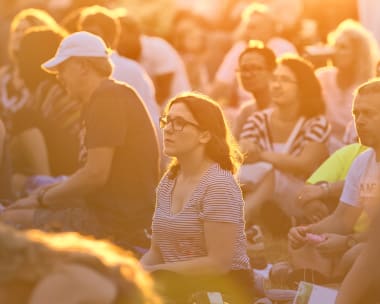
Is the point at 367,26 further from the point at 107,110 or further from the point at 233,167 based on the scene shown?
the point at 233,167

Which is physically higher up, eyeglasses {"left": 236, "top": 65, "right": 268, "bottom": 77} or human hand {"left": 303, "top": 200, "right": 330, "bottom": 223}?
eyeglasses {"left": 236, "top": 65, "right": 268, "bottom": 77}

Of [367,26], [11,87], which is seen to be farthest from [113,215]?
[367,26]

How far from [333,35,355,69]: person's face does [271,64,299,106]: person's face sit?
103 cm

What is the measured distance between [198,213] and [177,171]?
316mm

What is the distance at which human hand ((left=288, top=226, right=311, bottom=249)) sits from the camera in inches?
260

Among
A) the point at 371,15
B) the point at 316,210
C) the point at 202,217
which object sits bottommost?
the point at 316,210

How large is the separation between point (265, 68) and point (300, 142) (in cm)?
81

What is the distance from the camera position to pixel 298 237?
661 cm

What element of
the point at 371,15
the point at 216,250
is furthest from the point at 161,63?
the point at 216,250

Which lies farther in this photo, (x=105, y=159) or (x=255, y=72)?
(x=255, y=72)

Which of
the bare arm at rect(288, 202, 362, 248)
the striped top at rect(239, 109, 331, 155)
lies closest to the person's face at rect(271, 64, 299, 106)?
the striped top at rect(239, 109, 331, 155)

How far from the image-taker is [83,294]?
8.05ft

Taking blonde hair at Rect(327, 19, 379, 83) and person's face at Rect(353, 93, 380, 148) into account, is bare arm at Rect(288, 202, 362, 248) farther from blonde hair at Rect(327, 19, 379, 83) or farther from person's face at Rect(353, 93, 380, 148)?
blonde hair at Rect(327, 19, 379, 83)

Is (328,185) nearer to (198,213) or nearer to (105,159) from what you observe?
(105,159)
